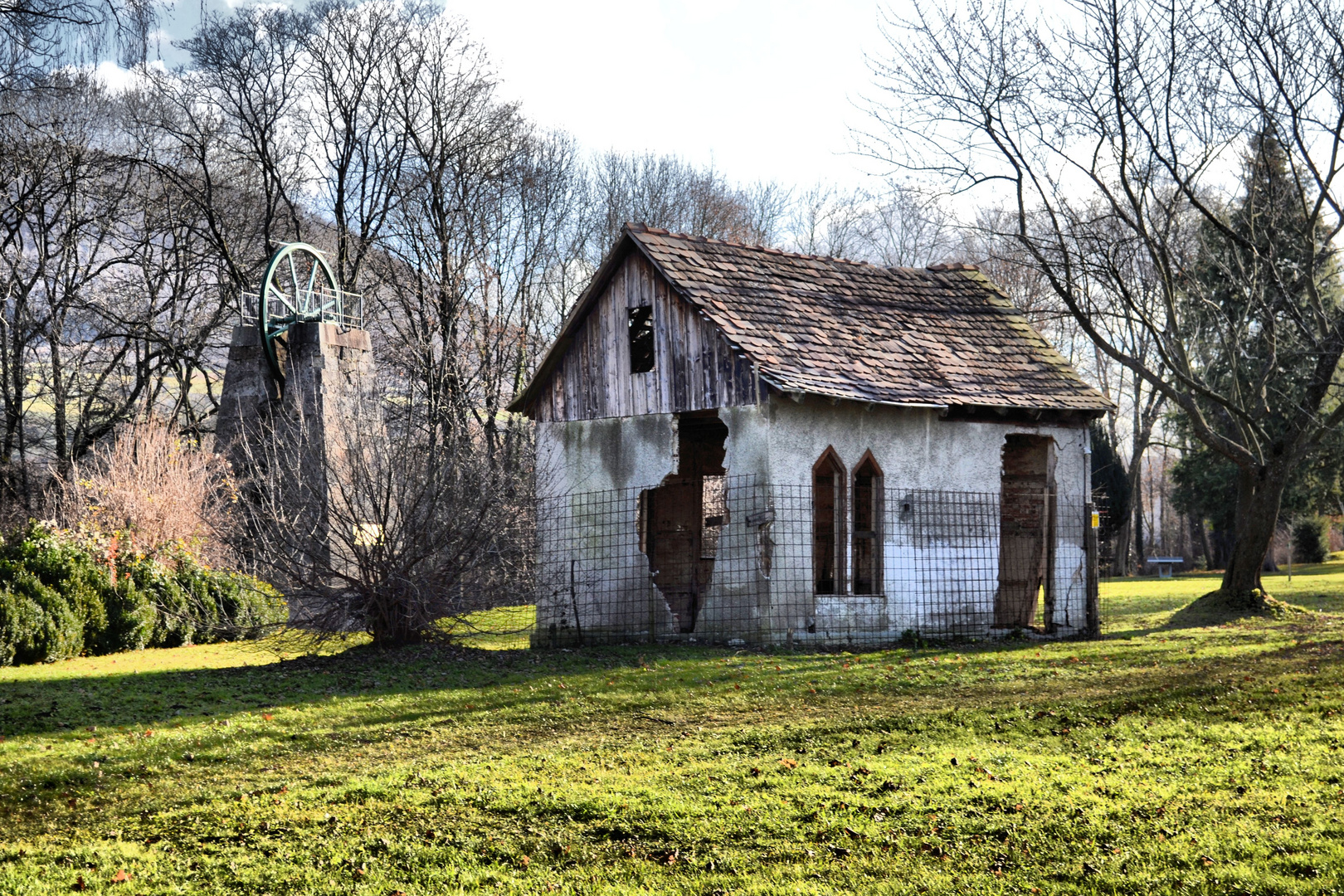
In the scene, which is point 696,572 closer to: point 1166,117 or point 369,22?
point 1166,117

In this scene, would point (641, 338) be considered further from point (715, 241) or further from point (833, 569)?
point (833, 569)

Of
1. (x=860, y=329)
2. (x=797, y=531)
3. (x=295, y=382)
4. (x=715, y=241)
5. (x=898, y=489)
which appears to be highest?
(x=715, y=241)

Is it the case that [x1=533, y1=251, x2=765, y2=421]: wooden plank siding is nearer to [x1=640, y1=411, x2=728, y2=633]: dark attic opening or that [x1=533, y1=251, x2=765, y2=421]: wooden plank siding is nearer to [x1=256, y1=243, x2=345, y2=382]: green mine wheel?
[x1=640, y1=411, x2=728, y2=633]: dark attic opening

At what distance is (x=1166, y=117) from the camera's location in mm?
18828

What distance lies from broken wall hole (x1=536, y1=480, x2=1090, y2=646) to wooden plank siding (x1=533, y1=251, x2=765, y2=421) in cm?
130

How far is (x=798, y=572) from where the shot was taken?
15.7m

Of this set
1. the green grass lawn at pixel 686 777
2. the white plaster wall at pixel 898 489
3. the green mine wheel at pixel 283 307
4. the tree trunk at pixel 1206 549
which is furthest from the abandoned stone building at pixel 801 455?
the tree trunk at pixel 1206 549

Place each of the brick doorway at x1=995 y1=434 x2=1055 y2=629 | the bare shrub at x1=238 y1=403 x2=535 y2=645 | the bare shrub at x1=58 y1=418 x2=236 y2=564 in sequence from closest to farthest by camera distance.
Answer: the bare shrub at x1=238 y1=403 x2=535 y2=645 < the brick doorway at x1=995 y1=434 x2=1055 y2=629 < the bare shrub at x1=58 y1=418 x2=236 y2=564

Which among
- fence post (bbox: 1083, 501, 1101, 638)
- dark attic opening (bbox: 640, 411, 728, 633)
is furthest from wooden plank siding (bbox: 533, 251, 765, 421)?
fence post (bbox: 1083, 501, 1101, 638)

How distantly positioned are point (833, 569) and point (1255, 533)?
8.23 m

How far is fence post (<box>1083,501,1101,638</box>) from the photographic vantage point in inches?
659

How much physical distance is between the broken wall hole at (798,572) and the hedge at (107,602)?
14.9 ft

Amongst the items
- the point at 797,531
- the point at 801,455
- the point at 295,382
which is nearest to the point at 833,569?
the point at 797,531

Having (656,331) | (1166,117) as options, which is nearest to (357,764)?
(656,331)
